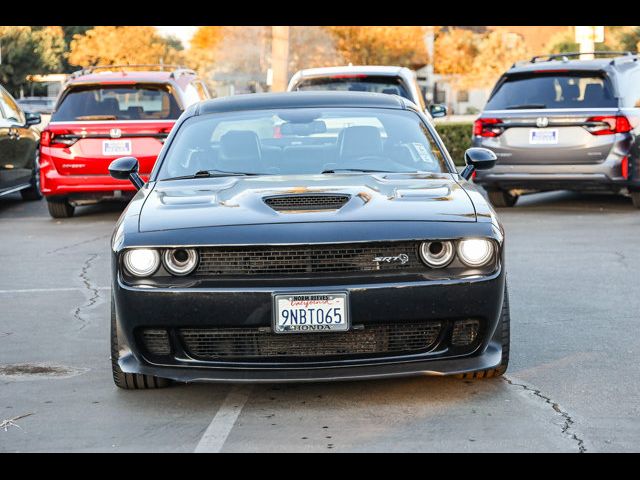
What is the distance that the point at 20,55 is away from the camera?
63656 mm

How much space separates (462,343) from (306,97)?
8.30 feet

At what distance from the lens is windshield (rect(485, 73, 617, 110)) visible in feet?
46.8

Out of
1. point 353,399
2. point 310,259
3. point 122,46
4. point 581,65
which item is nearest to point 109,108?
point 581,65

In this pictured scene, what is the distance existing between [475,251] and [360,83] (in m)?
10.6

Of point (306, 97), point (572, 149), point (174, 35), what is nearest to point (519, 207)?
point (572, 149)

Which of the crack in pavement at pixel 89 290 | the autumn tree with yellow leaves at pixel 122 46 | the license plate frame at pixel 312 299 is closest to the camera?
the license plate frame at pixel 312 299

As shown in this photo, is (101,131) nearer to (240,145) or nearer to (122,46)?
(240,145)

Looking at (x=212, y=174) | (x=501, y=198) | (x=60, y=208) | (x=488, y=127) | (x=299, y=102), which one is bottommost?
(x=501, y=198)

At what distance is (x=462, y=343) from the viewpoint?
5902 millimetres

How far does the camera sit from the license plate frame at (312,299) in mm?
5625

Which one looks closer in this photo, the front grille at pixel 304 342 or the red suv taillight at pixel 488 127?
the front grille at pixel 304 342

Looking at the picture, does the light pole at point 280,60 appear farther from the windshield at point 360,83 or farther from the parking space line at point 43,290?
the parking space line at point 43,290

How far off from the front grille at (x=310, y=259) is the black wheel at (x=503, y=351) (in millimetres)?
605

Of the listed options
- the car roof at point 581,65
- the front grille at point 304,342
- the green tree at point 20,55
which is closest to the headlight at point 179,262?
the front grille at point 304,342
